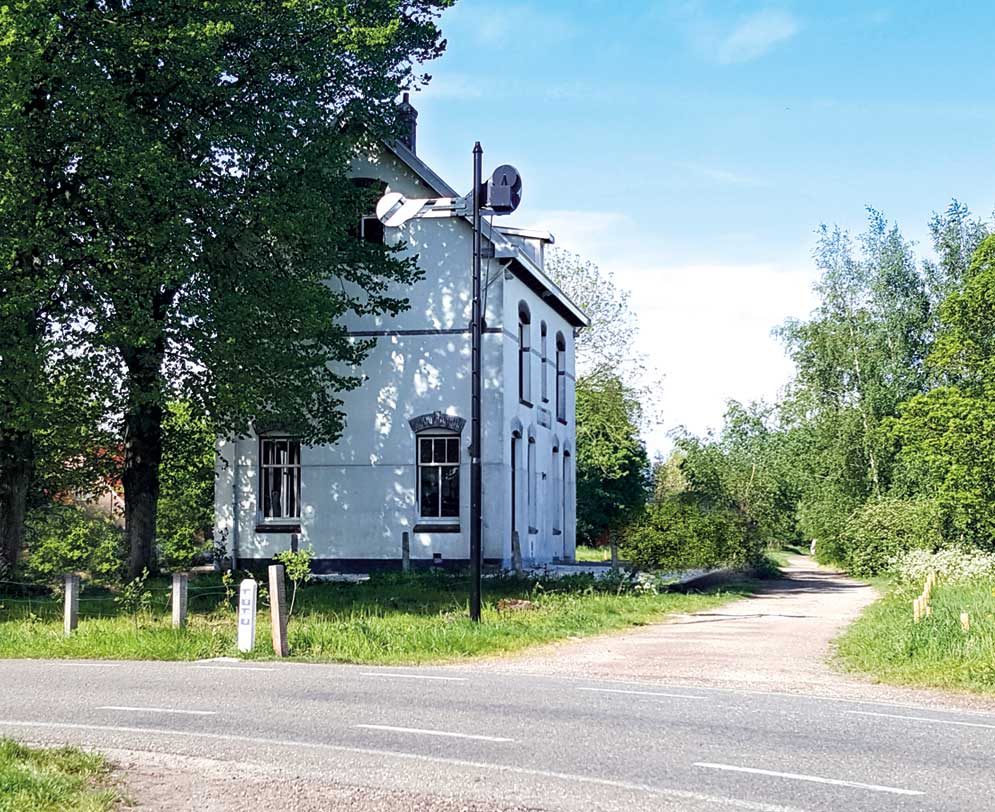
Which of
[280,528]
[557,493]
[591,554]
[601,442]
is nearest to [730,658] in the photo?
[280,528]

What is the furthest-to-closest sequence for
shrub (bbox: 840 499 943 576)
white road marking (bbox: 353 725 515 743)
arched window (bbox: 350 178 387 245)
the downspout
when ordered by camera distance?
shrub (bbox: 840 499 943 576)
the downspout
arched window (bbox: 350 178 387 245)
white road marking (bbox: 353 725 515 743)

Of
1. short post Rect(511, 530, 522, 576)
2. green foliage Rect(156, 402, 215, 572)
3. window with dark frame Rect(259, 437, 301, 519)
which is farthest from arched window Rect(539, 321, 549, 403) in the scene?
green foliage Rect(156, 402, 215, 572)

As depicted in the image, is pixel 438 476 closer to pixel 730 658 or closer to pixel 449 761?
pixel 730 658

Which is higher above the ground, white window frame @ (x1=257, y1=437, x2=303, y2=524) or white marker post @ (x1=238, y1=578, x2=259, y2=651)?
white window frame @ (x1=257, y1=437, x2=303, y2=524)

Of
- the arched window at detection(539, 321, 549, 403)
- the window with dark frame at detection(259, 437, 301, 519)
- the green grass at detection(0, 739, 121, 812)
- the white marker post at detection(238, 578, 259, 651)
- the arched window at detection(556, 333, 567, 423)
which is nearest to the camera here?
the green grass at detection(0, 739, 121, 812)

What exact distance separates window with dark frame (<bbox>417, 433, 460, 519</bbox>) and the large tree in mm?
4904

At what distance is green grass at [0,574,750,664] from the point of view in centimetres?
1608

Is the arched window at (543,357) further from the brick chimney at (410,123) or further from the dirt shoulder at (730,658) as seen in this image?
the dirt shoulder at (730,658)

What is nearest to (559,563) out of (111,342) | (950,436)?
(950,436)

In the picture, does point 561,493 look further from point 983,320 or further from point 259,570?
point 983,320

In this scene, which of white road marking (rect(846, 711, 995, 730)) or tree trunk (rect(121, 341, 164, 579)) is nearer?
white road marking (rect(846, 711, 995, 730))

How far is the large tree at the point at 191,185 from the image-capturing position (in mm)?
21703

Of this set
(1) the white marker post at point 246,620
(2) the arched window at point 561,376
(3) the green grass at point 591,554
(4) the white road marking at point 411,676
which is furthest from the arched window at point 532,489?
(4) the white road marking at point 411,676

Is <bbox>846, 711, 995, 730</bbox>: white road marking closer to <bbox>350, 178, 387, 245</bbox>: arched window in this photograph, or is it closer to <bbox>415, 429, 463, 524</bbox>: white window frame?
<bbox>415, 429, 463, 524</bbox>: white window frame
